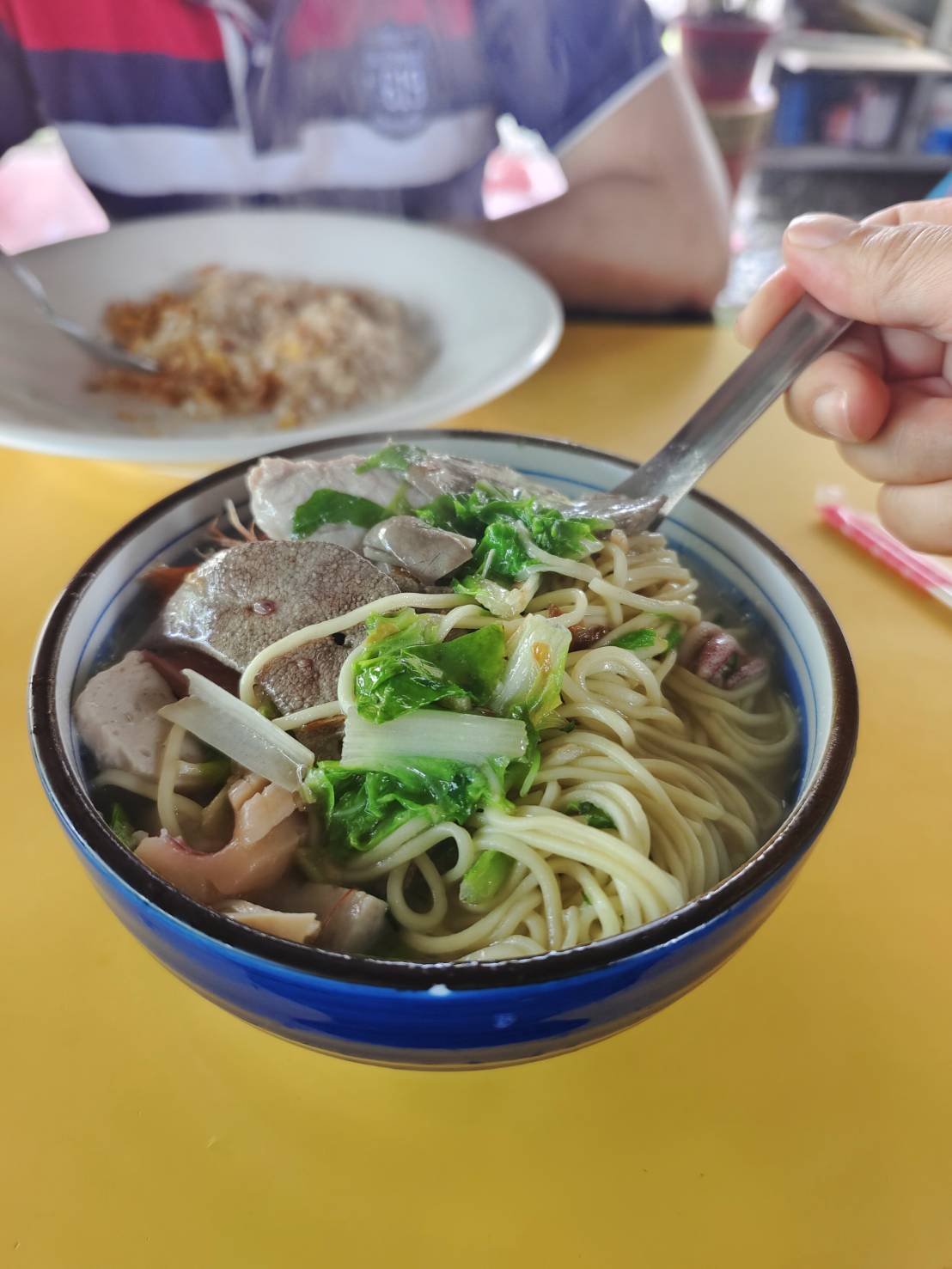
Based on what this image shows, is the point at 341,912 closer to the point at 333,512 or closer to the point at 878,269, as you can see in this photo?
the point at 333,512

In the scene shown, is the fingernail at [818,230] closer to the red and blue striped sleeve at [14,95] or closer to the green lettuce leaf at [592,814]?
the green lettuce leaf at [592,814]

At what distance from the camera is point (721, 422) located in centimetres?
137

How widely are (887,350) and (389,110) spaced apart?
7.08ft

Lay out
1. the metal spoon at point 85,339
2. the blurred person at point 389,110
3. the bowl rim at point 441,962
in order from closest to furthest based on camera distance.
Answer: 1. the bowl rim at point 441,962
2. the metal spoon at point 85,339
3. the blurred person at point 389,110

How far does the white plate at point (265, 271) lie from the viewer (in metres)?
1.71

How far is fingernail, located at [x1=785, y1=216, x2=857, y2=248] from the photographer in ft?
4.51

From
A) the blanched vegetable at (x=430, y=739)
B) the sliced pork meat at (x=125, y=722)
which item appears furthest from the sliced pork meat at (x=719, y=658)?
the sliced pork meat at (x=125, y=722)

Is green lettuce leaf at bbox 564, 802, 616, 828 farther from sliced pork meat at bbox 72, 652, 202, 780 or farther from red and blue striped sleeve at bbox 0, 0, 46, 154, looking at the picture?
A: red and blue striped sleeve at bbox 0, 0, 46, 154

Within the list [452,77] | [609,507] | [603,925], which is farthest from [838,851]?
[452,77]

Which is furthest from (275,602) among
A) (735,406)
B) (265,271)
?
(265,271)

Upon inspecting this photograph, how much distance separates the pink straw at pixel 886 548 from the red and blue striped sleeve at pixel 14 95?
9.47 ft

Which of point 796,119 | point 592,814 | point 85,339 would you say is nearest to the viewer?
point 592,814

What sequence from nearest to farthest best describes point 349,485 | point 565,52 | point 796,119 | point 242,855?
point 242,855 → point 349,485 → point 565,52 → point 796,119

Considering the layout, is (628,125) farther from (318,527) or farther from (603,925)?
(603,925)
